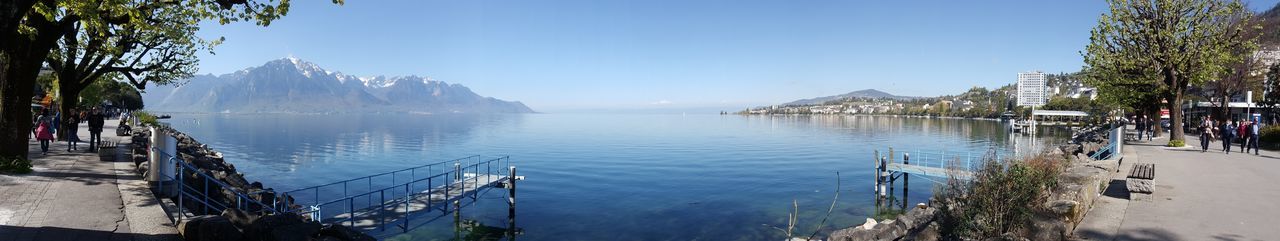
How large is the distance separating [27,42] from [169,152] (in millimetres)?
6803

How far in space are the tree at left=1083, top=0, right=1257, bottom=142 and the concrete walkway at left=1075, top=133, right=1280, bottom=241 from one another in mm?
11956

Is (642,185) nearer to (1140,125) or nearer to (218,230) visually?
(218,230)

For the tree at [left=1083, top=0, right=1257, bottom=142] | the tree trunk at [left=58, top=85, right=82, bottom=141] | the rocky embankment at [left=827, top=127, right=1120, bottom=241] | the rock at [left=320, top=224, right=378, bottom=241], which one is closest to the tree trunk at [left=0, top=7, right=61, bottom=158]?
the tree trunk at [left=58, top=85, right=82, bottom=141]

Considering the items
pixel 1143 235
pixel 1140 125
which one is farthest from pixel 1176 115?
pixel 1143 235

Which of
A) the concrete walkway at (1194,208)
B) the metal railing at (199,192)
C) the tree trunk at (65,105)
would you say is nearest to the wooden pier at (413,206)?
the metal railing at (199,192)

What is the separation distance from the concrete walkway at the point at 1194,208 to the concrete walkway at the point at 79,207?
48.7ft

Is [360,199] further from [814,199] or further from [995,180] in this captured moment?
[995,180]

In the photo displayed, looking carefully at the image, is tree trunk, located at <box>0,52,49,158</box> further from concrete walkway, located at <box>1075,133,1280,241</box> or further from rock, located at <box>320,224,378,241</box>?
concrete walkway, located at <box>1075,133,1280,241</box>

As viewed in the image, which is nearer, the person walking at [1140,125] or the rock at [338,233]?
the rock at [338,233]

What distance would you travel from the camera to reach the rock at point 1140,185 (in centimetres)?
1271

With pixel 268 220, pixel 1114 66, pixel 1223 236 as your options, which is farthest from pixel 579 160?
pixel 1223 236

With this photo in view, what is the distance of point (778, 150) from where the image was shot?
2217 inches

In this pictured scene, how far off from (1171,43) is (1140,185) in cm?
2159

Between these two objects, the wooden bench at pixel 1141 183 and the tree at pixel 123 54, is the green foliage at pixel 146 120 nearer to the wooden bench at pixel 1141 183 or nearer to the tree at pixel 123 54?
the tree at pixel 123 54
